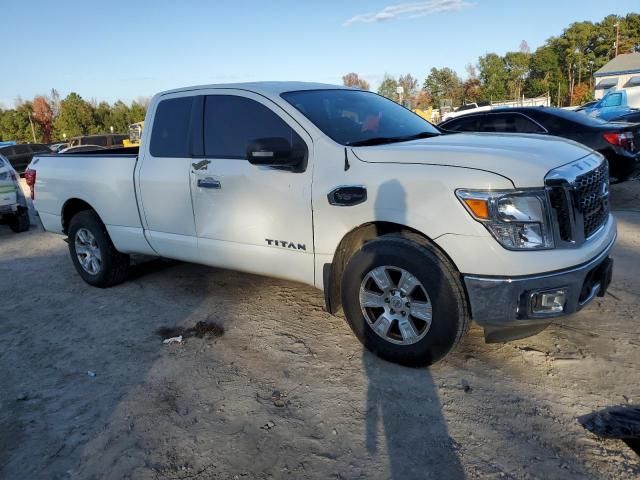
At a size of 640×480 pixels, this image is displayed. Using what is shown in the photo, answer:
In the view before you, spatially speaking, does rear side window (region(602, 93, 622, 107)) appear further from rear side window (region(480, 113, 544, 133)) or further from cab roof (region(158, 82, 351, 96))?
cab roof (region(158, 82, 351, 96))

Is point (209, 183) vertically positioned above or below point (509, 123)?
below

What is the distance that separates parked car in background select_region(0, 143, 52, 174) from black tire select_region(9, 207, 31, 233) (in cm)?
1317

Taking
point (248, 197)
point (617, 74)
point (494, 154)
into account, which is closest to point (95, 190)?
point (248, 197)

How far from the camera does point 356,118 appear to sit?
4.06m

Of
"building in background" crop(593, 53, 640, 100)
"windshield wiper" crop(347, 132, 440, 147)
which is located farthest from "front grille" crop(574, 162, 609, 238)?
"building in background" crop(593, 53, 640, 100)

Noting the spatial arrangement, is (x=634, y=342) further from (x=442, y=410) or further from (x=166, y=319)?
(x=166, y=319)

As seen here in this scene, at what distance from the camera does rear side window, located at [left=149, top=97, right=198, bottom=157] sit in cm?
444

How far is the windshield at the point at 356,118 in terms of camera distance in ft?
12.4

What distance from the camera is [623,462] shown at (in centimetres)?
242

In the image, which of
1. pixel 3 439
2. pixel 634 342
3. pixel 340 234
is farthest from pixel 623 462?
pixel 3 439

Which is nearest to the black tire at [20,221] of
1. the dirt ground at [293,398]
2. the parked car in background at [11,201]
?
the parked car in background at [11,201]

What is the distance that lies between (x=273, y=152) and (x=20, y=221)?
780 cm

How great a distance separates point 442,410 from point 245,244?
6.38ft

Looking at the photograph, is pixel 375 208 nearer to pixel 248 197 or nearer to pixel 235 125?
pixel 248 197
